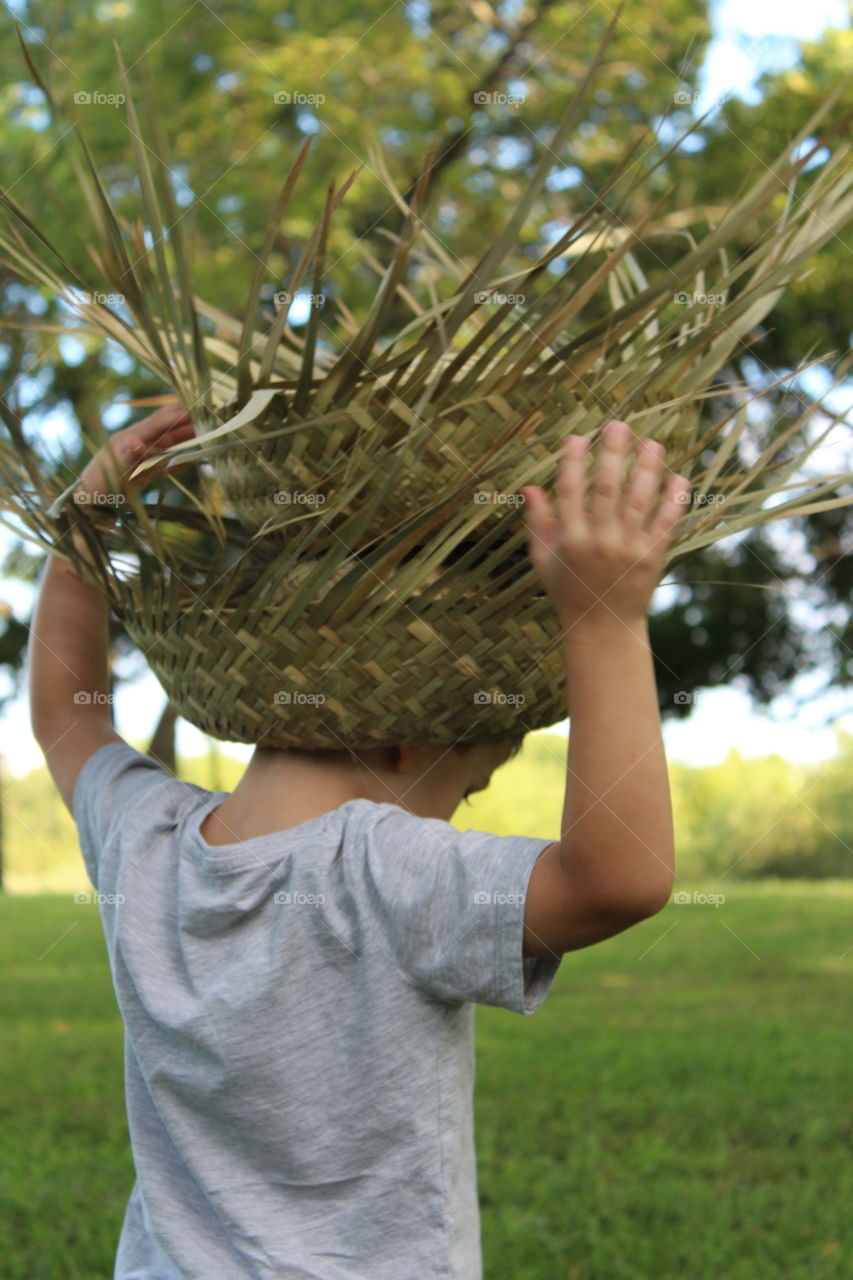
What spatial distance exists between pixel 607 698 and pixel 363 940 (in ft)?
1.31

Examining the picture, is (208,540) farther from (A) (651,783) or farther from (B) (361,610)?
(A) (651,783)

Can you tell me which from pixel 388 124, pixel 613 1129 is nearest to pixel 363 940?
pixel 613 1129

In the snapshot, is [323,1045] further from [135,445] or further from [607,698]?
[135,445]

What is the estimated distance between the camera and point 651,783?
1.20m

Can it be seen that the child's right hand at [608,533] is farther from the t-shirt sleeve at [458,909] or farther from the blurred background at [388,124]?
the blurred background at [388,124]

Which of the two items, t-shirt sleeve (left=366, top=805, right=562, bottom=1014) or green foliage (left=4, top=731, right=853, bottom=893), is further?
green foliage (left=4, top=731, right=853, bottom=893)

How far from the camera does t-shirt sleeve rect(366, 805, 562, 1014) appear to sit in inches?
49.8

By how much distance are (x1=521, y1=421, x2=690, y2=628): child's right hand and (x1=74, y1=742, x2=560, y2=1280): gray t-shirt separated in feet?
0.93

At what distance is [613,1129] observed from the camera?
12.7ft

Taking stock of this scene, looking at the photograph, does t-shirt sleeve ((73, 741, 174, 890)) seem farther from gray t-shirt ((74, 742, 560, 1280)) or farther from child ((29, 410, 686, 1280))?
gray t-shirt ((74, 742, 560, 1280))

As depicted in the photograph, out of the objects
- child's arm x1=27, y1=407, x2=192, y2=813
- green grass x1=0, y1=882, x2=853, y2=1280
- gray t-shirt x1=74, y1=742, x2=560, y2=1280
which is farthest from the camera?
green grass x1=0, y1=882, x2=853, y2=1280

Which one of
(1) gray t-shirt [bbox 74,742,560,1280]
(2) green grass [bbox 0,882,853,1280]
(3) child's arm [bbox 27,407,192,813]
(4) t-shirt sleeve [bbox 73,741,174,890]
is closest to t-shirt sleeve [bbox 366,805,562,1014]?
(1) gray t-shirt [bbox 74,742,560,1280]

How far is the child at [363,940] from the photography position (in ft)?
4.01

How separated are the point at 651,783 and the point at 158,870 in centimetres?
71
